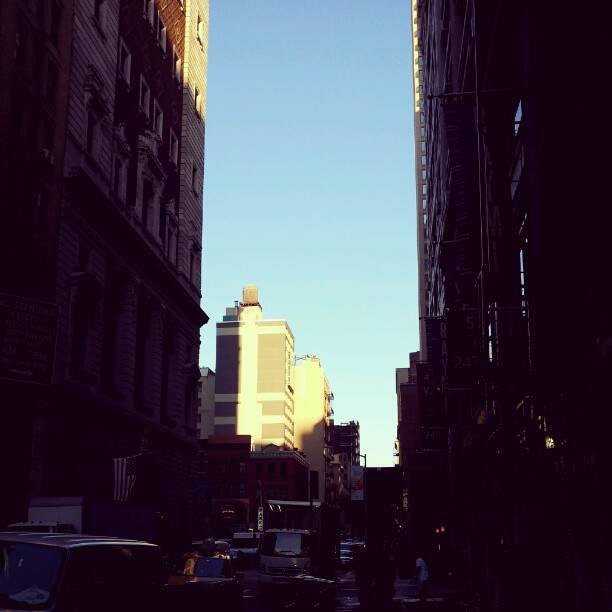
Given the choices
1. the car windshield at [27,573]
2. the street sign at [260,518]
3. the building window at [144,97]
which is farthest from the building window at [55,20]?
the street sign at [260,518]

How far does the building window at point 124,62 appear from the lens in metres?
45.8

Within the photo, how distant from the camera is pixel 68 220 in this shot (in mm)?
36531

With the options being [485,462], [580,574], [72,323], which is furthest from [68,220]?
[580,574]

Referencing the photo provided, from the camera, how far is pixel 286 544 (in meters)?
33.6

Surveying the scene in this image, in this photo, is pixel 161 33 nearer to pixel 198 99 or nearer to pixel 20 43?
pixel 198 99

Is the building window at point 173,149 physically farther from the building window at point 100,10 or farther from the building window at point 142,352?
the building window at point 100,10

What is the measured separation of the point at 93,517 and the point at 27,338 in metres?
5.17

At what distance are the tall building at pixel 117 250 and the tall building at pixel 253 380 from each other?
8810cm

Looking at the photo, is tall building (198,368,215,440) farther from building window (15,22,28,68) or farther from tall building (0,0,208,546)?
building window (15,22,28,68)

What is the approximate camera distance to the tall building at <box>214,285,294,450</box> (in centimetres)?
14862

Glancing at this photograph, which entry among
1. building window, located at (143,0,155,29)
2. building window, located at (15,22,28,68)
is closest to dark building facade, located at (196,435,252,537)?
building window, located at (143,0,155,29)

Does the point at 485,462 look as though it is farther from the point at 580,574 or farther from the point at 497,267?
the point at 580,574

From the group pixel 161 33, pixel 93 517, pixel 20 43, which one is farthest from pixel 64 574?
pixel 161 33

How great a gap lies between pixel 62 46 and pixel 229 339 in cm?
11560
